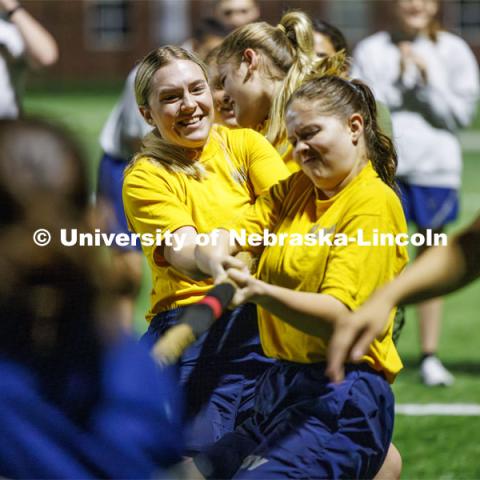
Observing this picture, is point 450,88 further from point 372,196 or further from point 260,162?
point 372,196

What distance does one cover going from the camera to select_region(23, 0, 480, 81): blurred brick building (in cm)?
3750

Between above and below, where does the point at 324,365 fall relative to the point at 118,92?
above

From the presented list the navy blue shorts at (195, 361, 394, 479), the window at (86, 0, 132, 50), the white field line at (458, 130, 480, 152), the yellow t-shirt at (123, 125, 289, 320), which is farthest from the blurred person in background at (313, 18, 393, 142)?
the window at (86, 0, 132, 50)

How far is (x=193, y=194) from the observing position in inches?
141

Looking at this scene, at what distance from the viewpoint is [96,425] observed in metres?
2.16

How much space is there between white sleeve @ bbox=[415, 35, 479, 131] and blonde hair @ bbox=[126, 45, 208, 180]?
368 centimetres

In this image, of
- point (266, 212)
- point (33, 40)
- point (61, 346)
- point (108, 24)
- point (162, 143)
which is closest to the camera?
point (61, 346)

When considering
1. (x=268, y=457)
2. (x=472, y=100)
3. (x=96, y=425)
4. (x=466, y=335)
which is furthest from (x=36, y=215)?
(x=466, y=335)

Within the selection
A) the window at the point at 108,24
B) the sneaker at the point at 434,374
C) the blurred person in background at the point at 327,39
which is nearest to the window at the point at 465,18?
the window at the point at 108,24

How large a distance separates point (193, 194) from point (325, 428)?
0.82m

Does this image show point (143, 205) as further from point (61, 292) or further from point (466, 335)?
point (466, 335)

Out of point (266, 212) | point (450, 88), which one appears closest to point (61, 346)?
point (266, 212)

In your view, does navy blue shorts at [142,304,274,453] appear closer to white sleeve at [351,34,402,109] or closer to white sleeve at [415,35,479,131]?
white sleeve at [351,34,402,109]

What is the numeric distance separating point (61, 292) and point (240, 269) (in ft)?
3.18
